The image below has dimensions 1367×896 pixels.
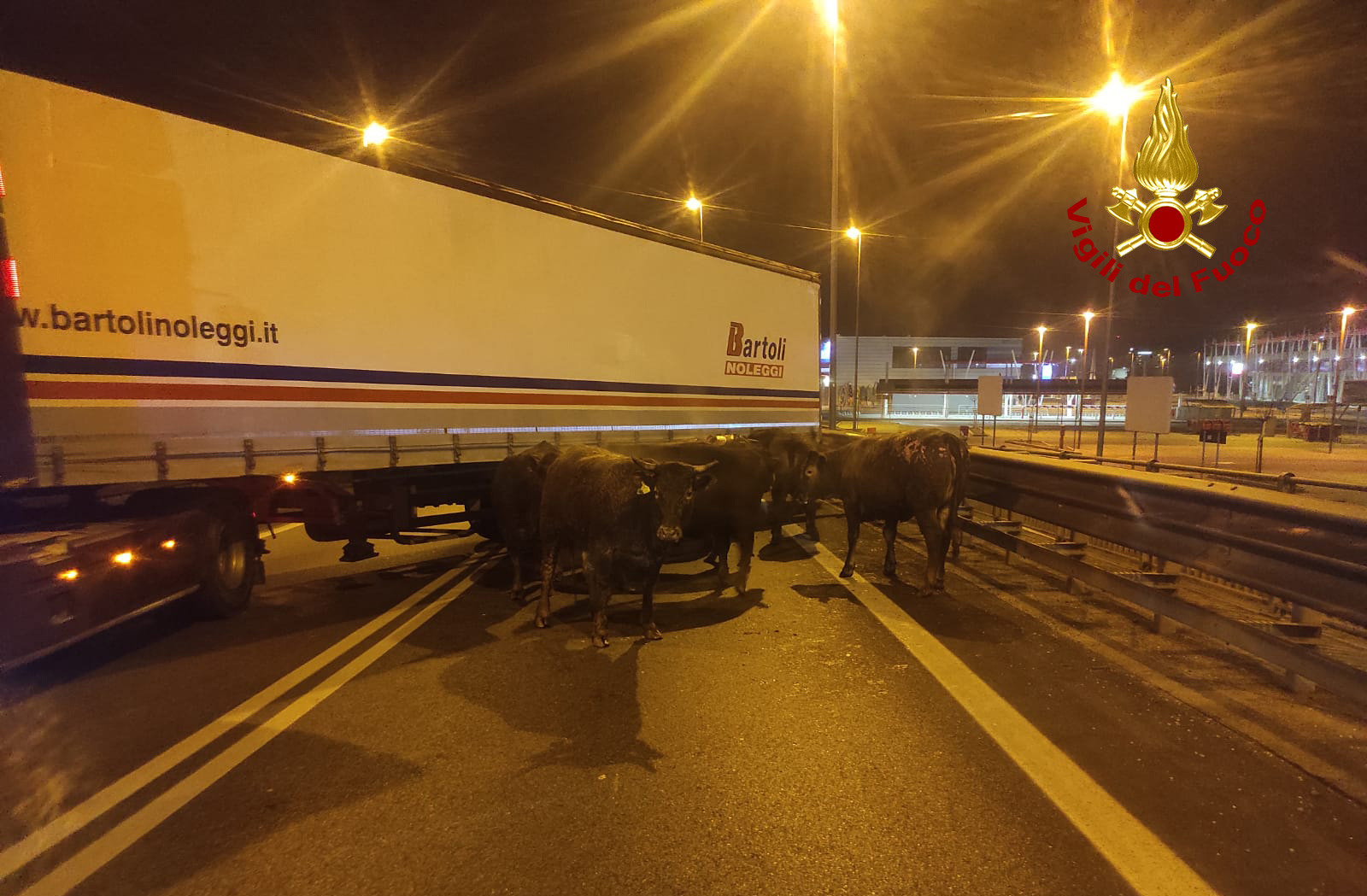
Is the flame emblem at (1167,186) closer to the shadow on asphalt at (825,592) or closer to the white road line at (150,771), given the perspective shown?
the shadow on asphalt at (825,592)

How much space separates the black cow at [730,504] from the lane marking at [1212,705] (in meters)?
2.62

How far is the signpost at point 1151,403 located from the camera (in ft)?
43.9

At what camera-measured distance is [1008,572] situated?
310 inches

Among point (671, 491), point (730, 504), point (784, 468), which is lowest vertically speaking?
point (730, 504)

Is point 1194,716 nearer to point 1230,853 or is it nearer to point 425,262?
point 1230,853

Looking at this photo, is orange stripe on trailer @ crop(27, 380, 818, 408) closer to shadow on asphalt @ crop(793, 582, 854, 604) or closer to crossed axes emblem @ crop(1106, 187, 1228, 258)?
shadow on asphalt @ crop(793, 582, 854, 604)

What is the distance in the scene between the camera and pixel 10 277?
4.57 m

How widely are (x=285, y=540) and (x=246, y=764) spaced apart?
25.0 feet

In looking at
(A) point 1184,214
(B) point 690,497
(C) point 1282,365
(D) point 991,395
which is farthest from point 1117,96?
(C) point 1282,365

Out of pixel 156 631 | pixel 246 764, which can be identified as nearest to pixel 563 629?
pixel 246 764

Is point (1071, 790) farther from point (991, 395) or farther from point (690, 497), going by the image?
point (991, 395)

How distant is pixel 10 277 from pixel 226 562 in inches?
119

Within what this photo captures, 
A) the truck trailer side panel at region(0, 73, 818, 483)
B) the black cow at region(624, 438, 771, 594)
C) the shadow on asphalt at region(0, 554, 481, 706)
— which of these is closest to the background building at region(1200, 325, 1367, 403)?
the black cow at region(624, 438, 771, 594)

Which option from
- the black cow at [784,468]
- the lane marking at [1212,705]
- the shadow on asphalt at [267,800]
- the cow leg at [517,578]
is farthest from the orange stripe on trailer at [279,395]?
the lane marking at [1212,705]
